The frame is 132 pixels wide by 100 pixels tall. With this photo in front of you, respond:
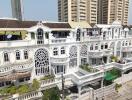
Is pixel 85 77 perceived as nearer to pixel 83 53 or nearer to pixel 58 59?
pixel 58 59

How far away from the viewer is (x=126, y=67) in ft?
125

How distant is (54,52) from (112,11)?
87723 mm

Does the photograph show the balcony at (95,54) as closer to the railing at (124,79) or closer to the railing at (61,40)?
the railing at (61,40)

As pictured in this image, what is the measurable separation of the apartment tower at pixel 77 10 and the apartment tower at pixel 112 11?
45.6ft

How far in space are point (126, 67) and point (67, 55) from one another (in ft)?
58.2

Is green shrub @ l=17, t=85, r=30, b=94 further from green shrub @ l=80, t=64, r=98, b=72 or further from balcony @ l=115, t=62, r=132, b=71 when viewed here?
balcony @ l=115, t=62, r=132, b=71

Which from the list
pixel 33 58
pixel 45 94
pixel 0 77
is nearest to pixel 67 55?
pixel 33 58

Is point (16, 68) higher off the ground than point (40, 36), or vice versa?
point (40, 36)

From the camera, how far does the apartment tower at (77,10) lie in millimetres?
89375

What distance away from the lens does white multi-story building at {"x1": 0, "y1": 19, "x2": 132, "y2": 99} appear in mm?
25797

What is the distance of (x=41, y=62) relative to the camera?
96.8 feet

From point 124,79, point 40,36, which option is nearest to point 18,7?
point 40,36

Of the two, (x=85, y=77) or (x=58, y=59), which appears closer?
(x=58, y=59)

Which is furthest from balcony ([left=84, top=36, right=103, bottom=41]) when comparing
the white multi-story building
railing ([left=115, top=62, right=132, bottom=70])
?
railing ([left=115, top=62, right=132, bottom=70])
